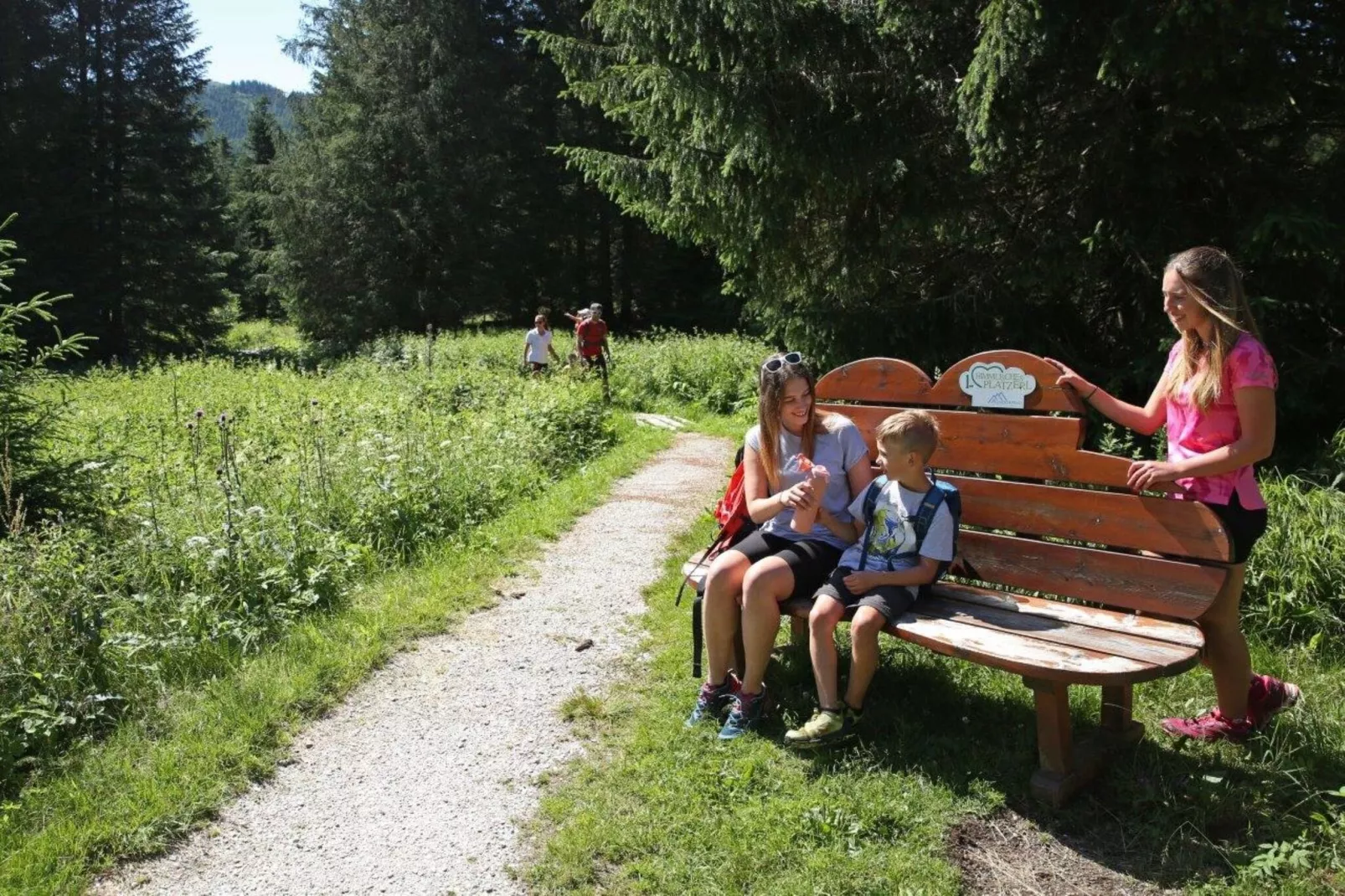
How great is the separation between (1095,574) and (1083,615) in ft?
0.60

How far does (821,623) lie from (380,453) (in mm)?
5181

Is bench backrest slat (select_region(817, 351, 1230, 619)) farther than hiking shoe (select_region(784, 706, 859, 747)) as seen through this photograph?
No

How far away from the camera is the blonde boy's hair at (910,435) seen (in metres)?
3.73

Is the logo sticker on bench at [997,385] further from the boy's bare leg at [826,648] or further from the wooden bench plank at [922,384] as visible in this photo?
the boy's bare leg at [826,648]

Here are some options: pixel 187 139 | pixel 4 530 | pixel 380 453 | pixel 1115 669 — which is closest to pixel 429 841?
pixel 1115 669

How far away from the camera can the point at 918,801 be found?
3383 millimetres

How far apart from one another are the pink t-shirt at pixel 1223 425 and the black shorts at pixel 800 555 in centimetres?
137

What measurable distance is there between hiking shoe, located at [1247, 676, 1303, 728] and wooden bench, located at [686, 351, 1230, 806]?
1.42 ft

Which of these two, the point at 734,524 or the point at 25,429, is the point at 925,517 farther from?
the point at 25,429

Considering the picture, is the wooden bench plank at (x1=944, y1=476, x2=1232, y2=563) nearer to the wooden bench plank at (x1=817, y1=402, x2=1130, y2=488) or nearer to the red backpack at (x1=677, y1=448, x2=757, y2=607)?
the wooden bench plank at (x1=817, y1=402, x2=1130, y2=488)

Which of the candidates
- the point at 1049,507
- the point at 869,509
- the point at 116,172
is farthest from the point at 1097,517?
the point at 116,172

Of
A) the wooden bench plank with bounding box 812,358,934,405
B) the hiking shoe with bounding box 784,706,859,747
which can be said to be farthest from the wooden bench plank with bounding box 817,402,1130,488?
the hiking shoe with bounding box 784,706,859,747

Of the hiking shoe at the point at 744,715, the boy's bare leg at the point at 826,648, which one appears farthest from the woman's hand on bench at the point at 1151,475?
the hiking shoe at the point at 744,715

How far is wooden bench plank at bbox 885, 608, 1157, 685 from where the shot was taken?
305 centimetres
